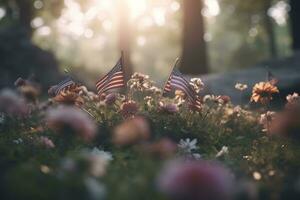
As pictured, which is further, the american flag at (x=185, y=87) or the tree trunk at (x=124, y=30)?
the tree trunk at (x=124, y=30)

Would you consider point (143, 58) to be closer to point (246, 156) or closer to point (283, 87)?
point (283, 87)

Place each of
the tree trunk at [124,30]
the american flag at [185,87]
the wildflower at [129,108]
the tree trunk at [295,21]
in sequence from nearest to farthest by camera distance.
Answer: the wildflower at [129,108], the american flag at [185,87], the tree trunk at [295,21], the tree trunk at [124,30]

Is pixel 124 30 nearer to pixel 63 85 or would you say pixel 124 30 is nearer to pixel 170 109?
pixel 63 85

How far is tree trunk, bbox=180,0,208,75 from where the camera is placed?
832 inches

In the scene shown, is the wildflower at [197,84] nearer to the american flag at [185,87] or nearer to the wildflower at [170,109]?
the american flag at [185,87]

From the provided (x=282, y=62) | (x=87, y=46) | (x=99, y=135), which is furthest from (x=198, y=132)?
(x=87, y=46)

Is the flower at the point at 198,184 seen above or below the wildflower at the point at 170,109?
below

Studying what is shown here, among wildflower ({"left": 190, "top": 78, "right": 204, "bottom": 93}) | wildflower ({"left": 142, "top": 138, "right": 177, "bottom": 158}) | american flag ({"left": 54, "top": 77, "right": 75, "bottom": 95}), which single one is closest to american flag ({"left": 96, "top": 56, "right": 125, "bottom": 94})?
american flag ({"left": 54, "top": 77, "right": 75, "bottom": 95})

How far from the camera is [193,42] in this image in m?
21.2

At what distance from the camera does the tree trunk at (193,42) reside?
69.4ft

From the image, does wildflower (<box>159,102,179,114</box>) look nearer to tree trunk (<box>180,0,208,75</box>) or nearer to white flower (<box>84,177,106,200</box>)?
white flower (<box>84,177,106,200</box>)

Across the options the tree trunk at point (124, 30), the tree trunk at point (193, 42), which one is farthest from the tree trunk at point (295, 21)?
the tree trunk at point (124, 30)

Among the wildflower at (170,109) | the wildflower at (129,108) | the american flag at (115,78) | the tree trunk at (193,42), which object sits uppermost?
the tree trunk at (193,42)

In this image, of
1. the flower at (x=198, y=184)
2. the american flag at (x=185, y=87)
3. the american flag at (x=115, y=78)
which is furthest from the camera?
the american flag at (x=115, y=78)
